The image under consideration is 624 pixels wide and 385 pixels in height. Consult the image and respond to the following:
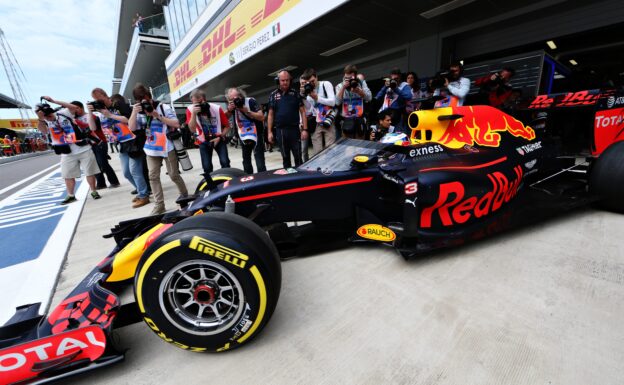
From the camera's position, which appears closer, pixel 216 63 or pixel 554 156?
pixel 554 156

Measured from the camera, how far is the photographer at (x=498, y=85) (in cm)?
459

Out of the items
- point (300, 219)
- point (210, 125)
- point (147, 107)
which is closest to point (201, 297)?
point (300, 219)

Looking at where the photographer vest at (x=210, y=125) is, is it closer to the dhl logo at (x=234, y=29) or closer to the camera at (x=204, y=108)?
the camera at (x=204, y=108)

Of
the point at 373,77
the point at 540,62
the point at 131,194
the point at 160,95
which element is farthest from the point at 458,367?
the point at 160,95

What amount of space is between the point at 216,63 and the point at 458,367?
1486 centimetres

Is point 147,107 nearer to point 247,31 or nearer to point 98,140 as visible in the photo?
point 98,140

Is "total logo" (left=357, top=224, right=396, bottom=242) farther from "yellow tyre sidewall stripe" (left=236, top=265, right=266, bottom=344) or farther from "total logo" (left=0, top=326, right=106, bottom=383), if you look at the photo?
"total logo" (left=0, top=326, right=106, bottom=383)

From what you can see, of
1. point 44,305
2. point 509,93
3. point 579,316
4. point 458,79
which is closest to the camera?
point 579,316

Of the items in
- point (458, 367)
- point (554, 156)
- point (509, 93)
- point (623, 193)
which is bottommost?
point (458, 367)

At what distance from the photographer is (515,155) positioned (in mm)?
2984

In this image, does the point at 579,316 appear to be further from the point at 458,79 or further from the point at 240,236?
the point at 458,79

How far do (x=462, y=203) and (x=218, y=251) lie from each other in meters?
2.17

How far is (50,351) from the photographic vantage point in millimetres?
1335

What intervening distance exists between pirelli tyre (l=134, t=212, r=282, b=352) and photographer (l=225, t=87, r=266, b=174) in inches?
126
